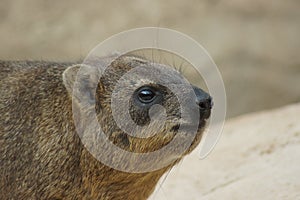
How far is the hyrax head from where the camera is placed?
→ 6.45 metres

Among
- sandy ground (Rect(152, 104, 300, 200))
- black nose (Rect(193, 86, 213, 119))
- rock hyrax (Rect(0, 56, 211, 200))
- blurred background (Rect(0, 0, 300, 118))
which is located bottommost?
blurred background (Rect(0, 0, 300, 118))

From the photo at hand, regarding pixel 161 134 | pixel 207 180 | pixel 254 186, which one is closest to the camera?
pixel 161 134

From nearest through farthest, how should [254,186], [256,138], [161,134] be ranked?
[161,134] → [254,186] → [256,138]

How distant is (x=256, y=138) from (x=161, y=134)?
9.66ft

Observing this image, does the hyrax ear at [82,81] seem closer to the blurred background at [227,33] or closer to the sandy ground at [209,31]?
the sandy ground at [209,31]

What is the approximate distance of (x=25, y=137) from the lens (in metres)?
6.82

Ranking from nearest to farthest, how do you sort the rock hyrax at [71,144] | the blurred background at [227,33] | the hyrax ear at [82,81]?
the rock hyrax at [71,144] < the hyrax ear at [82,81] < the blurred background at [227,33]

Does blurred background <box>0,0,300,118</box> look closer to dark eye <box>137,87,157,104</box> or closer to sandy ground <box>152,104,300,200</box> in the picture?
sandy ground <box>152,104,300,200</box>

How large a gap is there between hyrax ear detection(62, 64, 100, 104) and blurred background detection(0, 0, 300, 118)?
289 inches

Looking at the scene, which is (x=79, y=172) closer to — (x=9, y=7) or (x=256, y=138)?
(x=256, y=138)

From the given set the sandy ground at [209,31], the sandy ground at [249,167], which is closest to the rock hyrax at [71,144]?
the sandy ground at [249,167]

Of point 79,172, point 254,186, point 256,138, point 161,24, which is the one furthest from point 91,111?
point 161,24

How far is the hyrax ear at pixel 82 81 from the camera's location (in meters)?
6.73

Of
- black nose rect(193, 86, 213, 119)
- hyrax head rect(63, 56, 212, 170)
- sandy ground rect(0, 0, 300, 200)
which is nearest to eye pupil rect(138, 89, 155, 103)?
hyrax head rect(63, 56, 212, 170)
